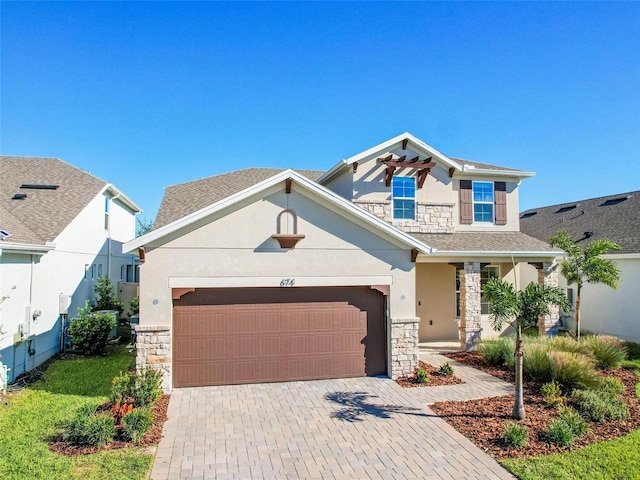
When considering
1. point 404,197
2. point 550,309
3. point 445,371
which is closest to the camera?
point 445,371

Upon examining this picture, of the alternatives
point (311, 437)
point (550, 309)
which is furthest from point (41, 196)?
point (550, 309)

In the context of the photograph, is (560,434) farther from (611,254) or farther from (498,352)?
(611,254)

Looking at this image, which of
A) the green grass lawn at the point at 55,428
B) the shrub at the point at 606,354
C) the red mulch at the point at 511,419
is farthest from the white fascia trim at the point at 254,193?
the shrub at the point at 606,354

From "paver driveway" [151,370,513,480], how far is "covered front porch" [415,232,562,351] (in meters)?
5.30

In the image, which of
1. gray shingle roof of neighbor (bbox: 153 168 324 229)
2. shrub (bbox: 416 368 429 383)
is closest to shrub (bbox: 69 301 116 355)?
gray shingle roof of neighbor (bbox: 153 168 324 229)

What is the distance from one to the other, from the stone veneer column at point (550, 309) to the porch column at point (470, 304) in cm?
265

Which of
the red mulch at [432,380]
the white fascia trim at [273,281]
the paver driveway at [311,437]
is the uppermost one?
the white fascia trim at [273,281]

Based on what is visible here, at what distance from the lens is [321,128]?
1764cm

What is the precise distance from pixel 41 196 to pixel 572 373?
59.5ft

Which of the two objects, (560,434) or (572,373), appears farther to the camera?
(572,373)

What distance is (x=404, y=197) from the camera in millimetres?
15109

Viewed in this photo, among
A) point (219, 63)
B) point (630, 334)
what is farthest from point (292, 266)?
point (630, 334)

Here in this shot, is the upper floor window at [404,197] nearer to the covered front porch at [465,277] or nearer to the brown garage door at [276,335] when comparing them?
the covered front porch at [465,277]

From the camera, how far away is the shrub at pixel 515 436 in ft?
22.6
